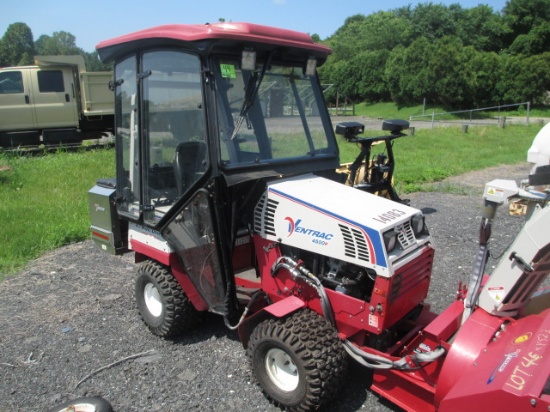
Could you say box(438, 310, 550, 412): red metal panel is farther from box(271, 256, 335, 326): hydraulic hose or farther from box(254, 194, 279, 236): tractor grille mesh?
box(254, 194, 279, 236): tractor grille mesh

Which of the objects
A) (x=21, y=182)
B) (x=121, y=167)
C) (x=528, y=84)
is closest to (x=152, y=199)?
(x=121, y=167)

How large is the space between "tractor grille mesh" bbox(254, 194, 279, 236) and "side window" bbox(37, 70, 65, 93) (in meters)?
12.9

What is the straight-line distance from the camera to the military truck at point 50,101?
13703 mm

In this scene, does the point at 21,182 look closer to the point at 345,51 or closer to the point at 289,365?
the point at 289,365

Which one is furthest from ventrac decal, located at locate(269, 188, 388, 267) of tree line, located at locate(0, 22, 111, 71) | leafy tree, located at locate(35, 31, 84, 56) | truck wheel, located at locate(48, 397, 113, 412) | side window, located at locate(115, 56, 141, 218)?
leafy tree, located at locate(35, 31, 84, 56)

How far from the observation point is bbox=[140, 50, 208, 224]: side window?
3367 millimetres

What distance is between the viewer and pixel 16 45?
77312mm

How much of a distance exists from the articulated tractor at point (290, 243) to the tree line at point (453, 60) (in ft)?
45.7

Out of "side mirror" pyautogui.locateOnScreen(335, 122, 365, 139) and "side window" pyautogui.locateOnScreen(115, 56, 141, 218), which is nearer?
"side window" pyautogui.locateOnScreen(115, 56, 141, 218)

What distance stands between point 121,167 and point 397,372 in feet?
9.09

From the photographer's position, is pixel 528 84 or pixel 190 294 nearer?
pixel 190 294

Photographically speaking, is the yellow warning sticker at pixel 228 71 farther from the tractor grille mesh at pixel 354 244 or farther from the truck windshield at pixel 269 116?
the tractor grille mesh at pixel 354 244

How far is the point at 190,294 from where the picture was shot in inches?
149

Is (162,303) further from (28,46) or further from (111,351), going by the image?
(28,46)
